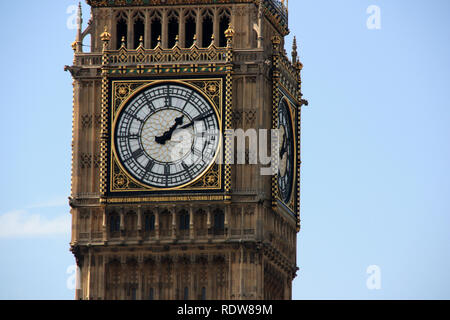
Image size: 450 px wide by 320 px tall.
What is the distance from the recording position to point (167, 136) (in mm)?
124312

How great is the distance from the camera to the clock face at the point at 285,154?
125938 mm

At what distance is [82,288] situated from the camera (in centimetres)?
12388

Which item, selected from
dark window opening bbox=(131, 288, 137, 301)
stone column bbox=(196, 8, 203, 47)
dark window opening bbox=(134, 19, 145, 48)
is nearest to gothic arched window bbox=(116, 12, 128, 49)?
dark window opening bbox=(134, 19, 145, 48)

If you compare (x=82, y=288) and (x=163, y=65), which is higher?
(x=163, y=65)

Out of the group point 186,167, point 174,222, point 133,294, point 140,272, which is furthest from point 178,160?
point 133,294

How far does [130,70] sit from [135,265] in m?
6.92

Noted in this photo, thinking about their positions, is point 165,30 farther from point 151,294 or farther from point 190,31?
point 151,294

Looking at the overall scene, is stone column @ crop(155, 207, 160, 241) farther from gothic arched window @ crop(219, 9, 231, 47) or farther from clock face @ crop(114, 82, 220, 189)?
gothic arched window @ crop(219, 9, 231, 47)

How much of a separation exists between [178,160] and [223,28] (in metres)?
5.30

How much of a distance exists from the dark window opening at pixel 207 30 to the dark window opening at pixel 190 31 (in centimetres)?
40

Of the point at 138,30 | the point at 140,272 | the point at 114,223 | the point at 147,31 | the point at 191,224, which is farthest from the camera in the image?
the point at 138,30
